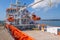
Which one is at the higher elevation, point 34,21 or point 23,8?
point 23,8

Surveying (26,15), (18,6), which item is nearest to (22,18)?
(26,15)

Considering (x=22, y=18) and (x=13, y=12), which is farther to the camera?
(x=13, y=12)

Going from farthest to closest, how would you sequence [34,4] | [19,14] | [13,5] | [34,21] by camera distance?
[13,5]
[19,14]
[34,21]
[34,4]

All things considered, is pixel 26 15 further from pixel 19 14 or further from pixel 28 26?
pixel 28 26

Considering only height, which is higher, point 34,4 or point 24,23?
point 34,4

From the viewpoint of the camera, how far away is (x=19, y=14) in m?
38.5

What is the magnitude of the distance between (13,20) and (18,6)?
13.7ft

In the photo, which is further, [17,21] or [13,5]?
[13,5]

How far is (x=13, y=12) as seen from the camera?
42656mm

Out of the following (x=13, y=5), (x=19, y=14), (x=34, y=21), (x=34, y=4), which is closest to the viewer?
(x=34, y=4)

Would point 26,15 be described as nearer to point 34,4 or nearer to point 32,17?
point 32,17

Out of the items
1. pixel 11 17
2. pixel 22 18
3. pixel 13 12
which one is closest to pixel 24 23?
pixel 22 18

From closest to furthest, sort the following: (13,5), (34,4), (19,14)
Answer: (34,4) → (19,14) → (13,5)

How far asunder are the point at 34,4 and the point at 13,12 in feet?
38.6
